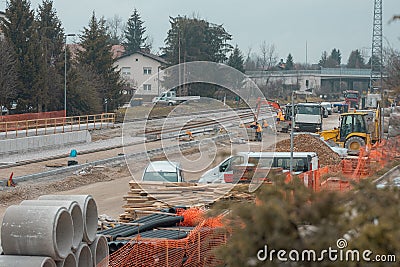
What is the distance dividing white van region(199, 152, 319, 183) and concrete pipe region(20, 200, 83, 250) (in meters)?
9.24

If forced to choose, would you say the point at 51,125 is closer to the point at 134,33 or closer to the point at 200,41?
the point at 200,41

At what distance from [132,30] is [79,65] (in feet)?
200

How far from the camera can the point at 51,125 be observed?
4353 cm

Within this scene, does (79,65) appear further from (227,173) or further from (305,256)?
(305,256)

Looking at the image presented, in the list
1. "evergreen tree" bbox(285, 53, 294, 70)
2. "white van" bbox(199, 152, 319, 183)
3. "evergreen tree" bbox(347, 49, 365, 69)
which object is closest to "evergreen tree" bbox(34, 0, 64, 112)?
"white van" bbox(199, 152, 319, 183)

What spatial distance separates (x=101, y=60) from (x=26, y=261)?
51971 millimetres

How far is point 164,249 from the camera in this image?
1122cm

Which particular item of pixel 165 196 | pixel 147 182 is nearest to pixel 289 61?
pixel 147 182

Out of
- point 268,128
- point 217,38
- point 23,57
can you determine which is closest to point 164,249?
point 268,128

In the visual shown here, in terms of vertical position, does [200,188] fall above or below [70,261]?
above

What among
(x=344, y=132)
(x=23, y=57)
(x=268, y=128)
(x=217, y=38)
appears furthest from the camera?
Result: (x=217, y=38)

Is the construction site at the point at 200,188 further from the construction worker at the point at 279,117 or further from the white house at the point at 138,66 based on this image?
the white house at the point at 138,66

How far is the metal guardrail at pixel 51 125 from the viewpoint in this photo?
38.2 meters

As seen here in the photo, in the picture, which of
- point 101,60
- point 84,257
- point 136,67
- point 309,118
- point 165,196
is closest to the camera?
point 84,257
